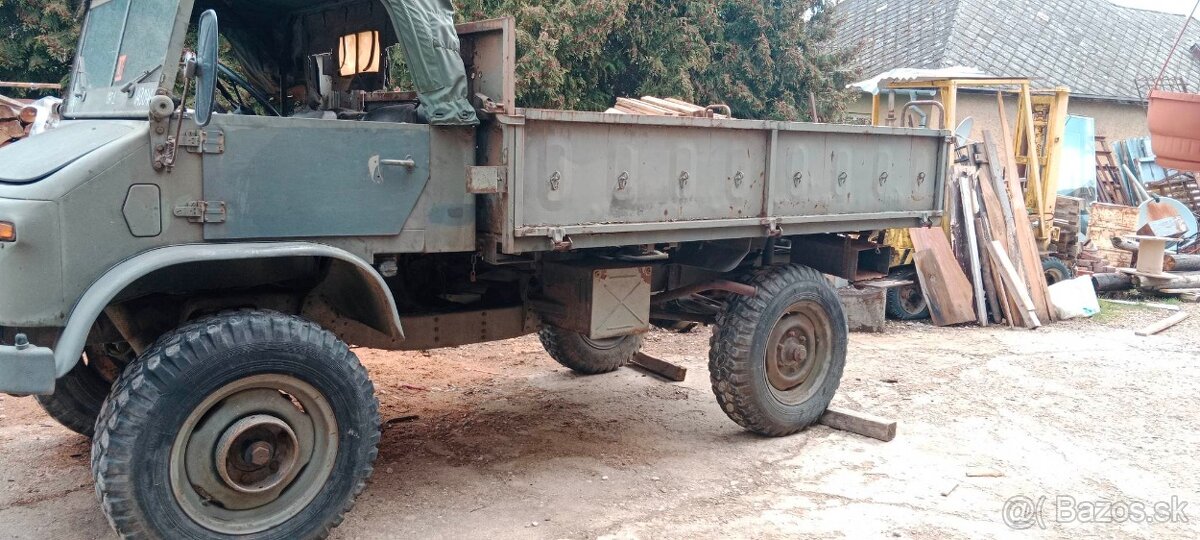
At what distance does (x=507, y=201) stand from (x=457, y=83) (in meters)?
0.54

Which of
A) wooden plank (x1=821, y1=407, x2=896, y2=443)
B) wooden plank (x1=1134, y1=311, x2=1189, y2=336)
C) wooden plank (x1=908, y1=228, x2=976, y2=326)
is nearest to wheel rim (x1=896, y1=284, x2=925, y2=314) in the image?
wooden plank (x1=908, y1=228, x2=976, y2=326)

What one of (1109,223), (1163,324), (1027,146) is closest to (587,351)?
(1163,324)

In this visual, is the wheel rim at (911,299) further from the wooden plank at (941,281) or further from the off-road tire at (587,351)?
the off-road tire at (587,351)

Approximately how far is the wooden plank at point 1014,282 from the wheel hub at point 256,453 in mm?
8326

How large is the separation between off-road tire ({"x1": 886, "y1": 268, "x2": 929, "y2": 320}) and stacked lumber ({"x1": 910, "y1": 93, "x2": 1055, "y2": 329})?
0.94ft

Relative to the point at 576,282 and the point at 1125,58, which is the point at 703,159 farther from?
the point at 1125,58

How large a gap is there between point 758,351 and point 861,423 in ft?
2.85

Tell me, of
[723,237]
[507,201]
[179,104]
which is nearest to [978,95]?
[723,237]

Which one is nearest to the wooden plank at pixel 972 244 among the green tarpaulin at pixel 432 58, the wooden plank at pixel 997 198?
the wooden plank at pixel 997 198

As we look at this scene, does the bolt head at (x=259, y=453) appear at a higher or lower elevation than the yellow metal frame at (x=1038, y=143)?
lower

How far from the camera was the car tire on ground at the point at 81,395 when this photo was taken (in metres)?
4.82

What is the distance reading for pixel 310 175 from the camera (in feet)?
12.8

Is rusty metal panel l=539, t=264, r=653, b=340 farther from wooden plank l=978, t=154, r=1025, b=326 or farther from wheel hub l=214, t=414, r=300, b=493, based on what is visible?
wooden plank l=978, t=154, r=1025, b=326

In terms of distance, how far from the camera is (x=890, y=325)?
33.9ft
